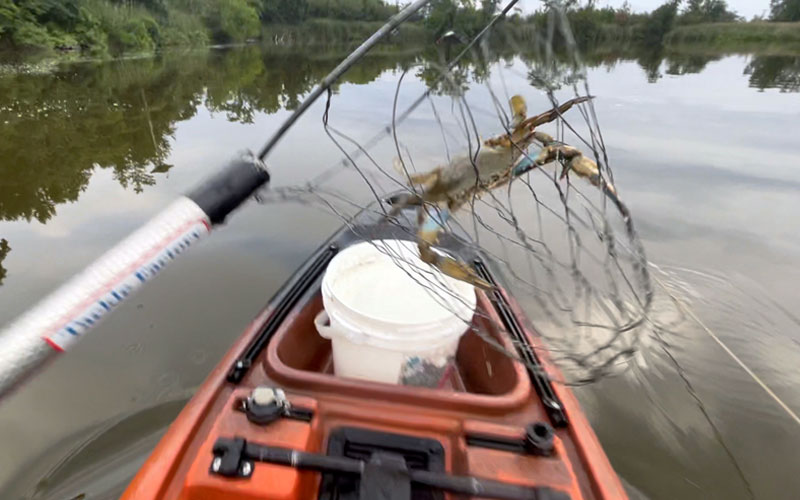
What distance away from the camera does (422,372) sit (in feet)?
5.32

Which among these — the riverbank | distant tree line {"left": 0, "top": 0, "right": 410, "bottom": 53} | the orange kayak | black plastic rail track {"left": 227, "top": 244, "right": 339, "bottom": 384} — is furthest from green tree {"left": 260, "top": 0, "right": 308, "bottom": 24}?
the orange kayak

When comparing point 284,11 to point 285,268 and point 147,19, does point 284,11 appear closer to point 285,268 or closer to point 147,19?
point 147,19

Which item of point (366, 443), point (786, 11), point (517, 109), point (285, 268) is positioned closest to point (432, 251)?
point (517, 109)

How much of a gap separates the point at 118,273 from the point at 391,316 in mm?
1037

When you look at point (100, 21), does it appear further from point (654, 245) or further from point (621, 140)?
point (654, 245)

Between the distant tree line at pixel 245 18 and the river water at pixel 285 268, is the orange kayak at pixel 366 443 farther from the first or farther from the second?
the distant tree line at pixel 245 18

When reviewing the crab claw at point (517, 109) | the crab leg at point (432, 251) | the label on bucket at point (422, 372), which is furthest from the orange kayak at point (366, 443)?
the crab claw at point (517, 109)

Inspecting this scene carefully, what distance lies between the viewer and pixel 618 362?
288cm

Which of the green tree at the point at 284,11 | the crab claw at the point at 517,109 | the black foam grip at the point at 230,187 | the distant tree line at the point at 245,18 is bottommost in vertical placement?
the black foam grip at the point at 230,187

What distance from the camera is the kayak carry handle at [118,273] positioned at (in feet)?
3.03

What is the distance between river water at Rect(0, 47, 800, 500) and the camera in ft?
7.63

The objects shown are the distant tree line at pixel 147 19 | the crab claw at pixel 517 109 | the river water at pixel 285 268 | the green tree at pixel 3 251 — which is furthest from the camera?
the distant tree line at pixel 147 19

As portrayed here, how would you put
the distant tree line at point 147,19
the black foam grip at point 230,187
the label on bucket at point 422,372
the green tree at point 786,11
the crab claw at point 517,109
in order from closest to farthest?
the black foam grip at point 230,187
the crab claw at point 517,109
the label on bucket at point 422,372
the distant tree line at point 147,19
the green tree at point 786,11

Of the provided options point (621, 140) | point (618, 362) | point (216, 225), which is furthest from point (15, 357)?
point (621, 140)
